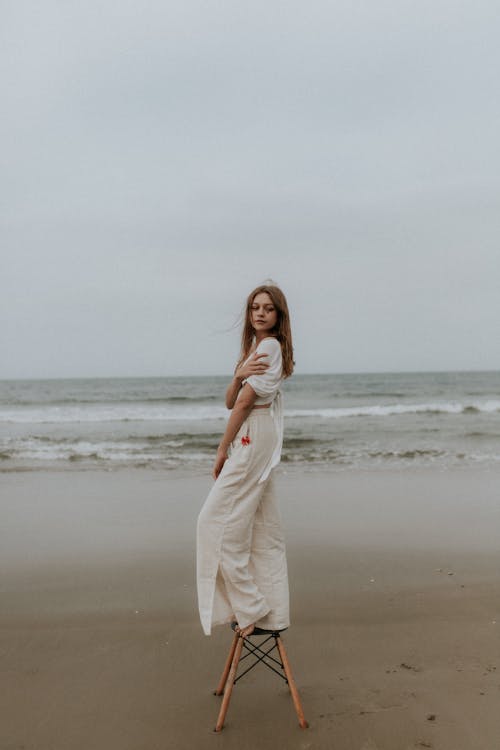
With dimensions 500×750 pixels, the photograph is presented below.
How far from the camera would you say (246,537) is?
2744 millimetres

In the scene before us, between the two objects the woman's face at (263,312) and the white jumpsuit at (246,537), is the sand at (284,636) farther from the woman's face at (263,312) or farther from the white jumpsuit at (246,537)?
the woman's face at (263,312)

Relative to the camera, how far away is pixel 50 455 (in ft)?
40.2

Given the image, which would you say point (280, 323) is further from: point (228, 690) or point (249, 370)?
point (228, 690)

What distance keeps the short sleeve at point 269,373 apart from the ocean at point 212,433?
7438 mm

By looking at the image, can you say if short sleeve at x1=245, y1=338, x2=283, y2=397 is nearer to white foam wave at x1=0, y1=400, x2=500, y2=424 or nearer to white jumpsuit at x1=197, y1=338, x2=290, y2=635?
white jumpsuit at x1=197, y1=338, x2=290, y2=635

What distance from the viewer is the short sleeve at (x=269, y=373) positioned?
272 cm

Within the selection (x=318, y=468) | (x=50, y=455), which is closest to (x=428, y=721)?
(x=318, y=468)

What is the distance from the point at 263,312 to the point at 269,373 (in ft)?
1.02

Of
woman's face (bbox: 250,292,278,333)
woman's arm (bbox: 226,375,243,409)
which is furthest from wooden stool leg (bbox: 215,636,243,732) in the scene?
woman's face (bbox: 250,292,278,333)

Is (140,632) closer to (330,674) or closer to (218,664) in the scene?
(218,664)

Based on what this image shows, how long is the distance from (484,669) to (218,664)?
4.79 ft

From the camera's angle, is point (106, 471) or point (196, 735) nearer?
point (196, 735)

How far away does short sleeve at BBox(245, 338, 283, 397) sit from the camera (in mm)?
2717

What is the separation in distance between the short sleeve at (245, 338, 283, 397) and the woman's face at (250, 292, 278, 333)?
101mm
